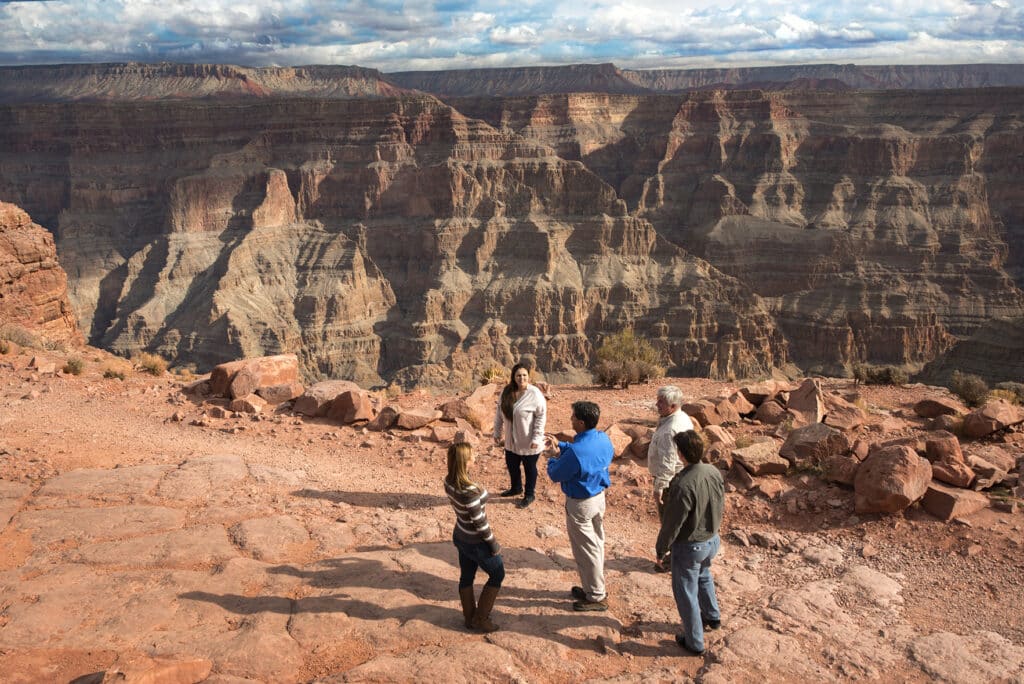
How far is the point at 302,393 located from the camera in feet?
45.9

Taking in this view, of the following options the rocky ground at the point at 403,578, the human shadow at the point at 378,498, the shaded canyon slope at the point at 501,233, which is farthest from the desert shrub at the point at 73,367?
the shaded canyon slope at the point at 501,233

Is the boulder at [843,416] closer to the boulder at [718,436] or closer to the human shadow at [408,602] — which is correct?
the boulder at [718,436]

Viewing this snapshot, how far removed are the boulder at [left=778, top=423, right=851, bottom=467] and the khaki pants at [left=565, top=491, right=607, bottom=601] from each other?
4.18m

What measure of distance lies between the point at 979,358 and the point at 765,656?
49.9m

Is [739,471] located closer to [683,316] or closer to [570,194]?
[683,316]

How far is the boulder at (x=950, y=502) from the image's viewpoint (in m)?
8.80

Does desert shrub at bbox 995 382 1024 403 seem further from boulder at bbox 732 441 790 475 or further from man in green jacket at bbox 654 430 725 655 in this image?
man in green jacket at bbox 654 430 725 655

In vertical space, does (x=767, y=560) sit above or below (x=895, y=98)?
below

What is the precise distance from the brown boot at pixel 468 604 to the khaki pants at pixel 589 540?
101 centimetres

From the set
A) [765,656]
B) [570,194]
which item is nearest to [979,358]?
[570,194]

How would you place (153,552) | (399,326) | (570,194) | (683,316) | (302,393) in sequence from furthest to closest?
1. (570,194)
2. (399,326)
3. (683,316)
4. (302,393)
5. (153,552)

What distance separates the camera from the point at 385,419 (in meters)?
12.6

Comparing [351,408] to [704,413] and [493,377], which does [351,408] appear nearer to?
[493,377]

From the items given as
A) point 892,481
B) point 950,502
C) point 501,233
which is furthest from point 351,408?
point 501,233
